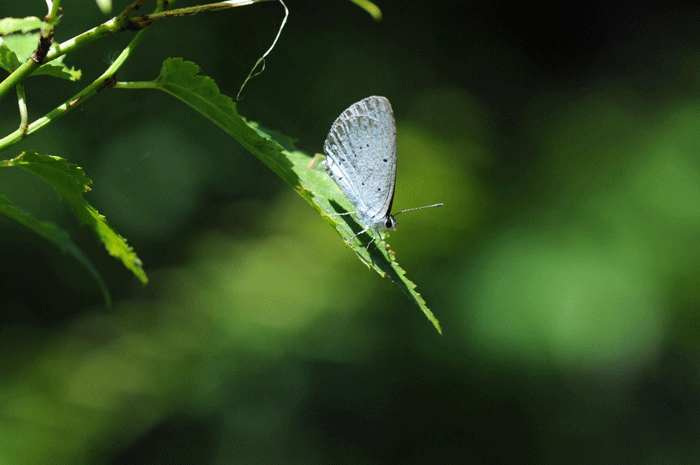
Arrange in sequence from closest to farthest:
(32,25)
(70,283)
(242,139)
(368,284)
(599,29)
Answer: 1. (32,25)
2. (242,139)
3. (368,284)
4. (70,283)
5. (599,29)

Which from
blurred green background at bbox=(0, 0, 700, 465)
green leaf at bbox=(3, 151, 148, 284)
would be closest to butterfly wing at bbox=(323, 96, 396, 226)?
green leaf at bbox=(3, 151, 148, 284)

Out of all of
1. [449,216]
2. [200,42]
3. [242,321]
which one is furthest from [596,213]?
[200,42]

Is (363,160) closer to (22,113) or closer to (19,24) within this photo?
(22,113)

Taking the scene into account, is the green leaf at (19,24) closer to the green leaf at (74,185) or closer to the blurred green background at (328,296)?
the green leaf at (74,185)

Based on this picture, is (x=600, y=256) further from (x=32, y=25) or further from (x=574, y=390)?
(x=32, y=25)

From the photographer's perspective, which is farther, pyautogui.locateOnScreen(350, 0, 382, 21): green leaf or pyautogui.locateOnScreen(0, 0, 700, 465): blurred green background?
pyautogui.locateOnScreen(0, 0, 700, 465): blurred green background

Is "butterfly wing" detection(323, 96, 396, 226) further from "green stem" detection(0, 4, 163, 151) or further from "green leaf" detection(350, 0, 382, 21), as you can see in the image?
"green stem" detection(0, 4, 163, 151)

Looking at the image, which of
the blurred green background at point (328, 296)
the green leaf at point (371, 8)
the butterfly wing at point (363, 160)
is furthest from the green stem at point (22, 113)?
the blurred green background at point (328, 296)
